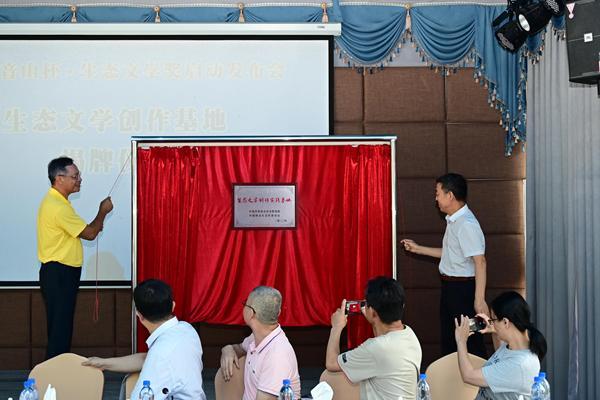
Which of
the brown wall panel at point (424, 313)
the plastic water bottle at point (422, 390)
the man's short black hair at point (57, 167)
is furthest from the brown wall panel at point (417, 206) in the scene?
the plastic water bottle at point (422, 390)

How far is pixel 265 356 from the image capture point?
2785 millimetres

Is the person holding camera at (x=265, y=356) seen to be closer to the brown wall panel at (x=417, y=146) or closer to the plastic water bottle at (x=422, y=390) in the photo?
the plastic water bottle at (x=422, y=390)

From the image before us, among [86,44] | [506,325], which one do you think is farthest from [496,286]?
[86,44]

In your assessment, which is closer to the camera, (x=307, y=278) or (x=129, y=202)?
(x=307, y=278)

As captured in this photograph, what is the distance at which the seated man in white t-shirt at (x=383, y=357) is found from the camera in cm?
273

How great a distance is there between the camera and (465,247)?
439 centimetres

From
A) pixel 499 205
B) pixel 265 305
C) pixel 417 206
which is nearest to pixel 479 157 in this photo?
pixel 499 205

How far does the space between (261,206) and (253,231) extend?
159 mm

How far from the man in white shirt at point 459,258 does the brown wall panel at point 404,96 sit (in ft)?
3.86

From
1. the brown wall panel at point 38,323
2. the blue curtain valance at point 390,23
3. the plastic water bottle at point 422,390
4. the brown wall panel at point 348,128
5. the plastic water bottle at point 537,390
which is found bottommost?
the brown wall panel at point 38,323

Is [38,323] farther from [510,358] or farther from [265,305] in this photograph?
[510,358]

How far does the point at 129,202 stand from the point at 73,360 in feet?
8.29

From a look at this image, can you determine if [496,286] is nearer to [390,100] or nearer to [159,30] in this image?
[390,100]

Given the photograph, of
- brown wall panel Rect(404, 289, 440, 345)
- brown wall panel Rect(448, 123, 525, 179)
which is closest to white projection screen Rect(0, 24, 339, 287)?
brown wall panel Rect(448, 123, 525, 179)
